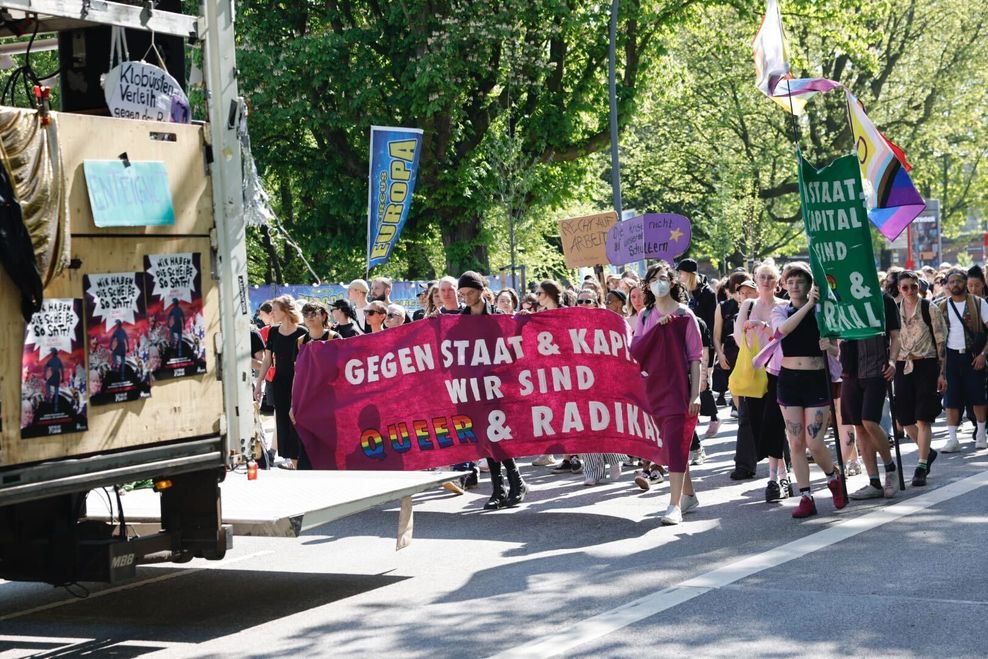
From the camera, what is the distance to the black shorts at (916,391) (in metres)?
13.0

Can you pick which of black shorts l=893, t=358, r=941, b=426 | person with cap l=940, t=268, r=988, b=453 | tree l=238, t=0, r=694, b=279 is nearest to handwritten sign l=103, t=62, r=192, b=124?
black shorts l=893, t=358, r=941, b=426

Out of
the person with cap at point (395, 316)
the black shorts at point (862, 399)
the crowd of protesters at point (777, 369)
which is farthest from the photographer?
the person with cap at point (395, 316)

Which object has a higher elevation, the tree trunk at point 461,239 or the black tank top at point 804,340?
the tree trunk at point 461,239

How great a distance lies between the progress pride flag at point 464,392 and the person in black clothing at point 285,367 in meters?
1.12

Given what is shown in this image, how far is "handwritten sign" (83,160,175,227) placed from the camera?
6.89 m

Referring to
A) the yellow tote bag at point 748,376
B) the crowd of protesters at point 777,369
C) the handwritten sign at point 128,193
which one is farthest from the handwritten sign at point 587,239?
the handwritten sign at point 128,193

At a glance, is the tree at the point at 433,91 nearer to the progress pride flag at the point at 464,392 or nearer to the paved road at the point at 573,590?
the progress pride flag at the point at 464,392

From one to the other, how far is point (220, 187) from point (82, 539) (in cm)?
201

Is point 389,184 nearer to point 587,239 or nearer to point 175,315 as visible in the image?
point 587,239

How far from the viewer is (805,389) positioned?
10.6 meters

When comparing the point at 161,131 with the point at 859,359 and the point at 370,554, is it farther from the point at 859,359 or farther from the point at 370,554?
the point at 859,359

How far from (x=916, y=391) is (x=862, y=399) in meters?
2.34

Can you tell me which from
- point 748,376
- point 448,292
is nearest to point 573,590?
point 748,376

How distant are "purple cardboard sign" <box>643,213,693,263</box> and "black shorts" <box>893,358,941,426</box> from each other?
240 inches
